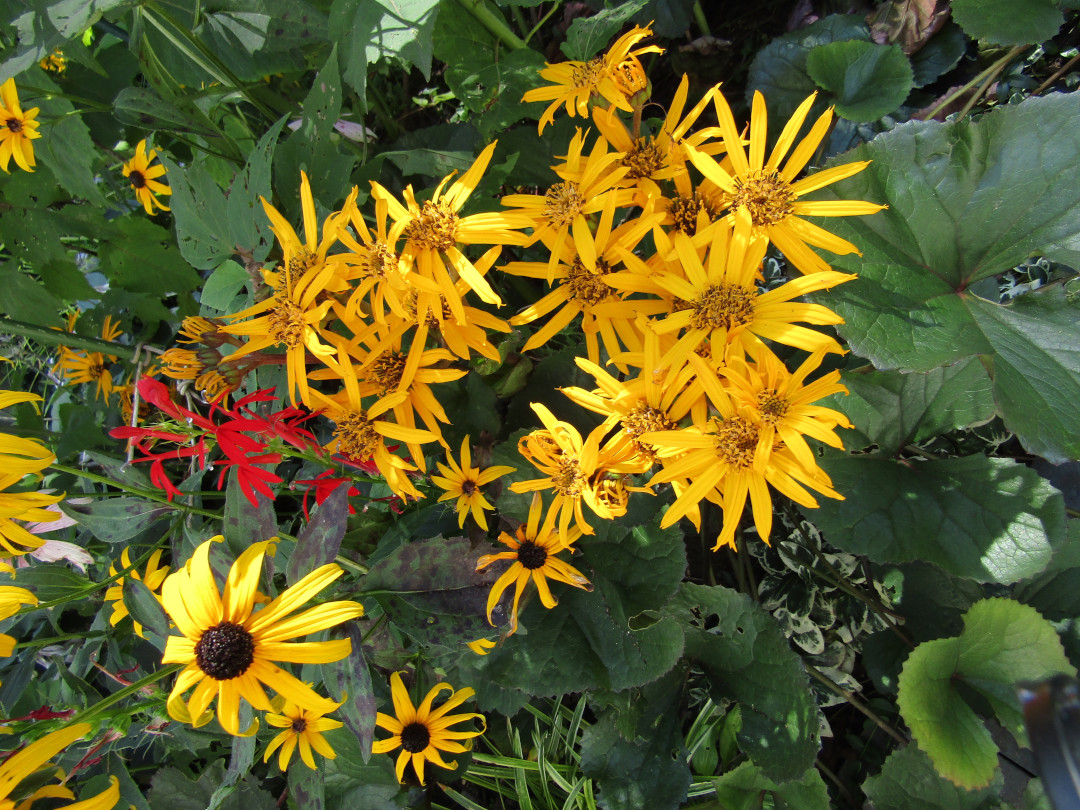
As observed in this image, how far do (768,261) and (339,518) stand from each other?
52.7 inches

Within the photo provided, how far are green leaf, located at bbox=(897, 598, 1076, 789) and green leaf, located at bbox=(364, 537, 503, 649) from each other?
830 millimetres

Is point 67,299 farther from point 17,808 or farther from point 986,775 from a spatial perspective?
point 986,775

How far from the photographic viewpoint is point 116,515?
51.4 inches

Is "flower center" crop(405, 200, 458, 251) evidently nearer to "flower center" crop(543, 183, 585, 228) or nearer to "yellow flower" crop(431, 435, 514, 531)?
"flower center" crop(543, 183, 585, 228)

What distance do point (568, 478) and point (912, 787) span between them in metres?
1.06

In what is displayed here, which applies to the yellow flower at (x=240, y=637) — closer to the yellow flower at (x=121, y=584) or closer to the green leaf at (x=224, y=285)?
the yellow flower at (x=121, y=584)

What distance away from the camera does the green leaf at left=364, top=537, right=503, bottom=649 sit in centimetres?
112

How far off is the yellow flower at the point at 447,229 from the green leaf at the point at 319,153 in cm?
24

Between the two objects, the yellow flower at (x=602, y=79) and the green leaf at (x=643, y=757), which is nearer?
the yellow flower at (x=602, y=79)

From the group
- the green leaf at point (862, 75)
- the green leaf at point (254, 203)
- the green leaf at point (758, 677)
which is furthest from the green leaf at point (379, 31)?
the green leaf at point (758, 677)

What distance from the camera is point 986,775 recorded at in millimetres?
1215

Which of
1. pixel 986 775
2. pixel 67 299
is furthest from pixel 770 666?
pixel 67 299

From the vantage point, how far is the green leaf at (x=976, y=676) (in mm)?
1176

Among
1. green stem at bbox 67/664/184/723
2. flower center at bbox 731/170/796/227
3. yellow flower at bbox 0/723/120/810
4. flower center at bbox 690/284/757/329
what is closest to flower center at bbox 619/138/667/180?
flower center at bbox 731/170/796/227
